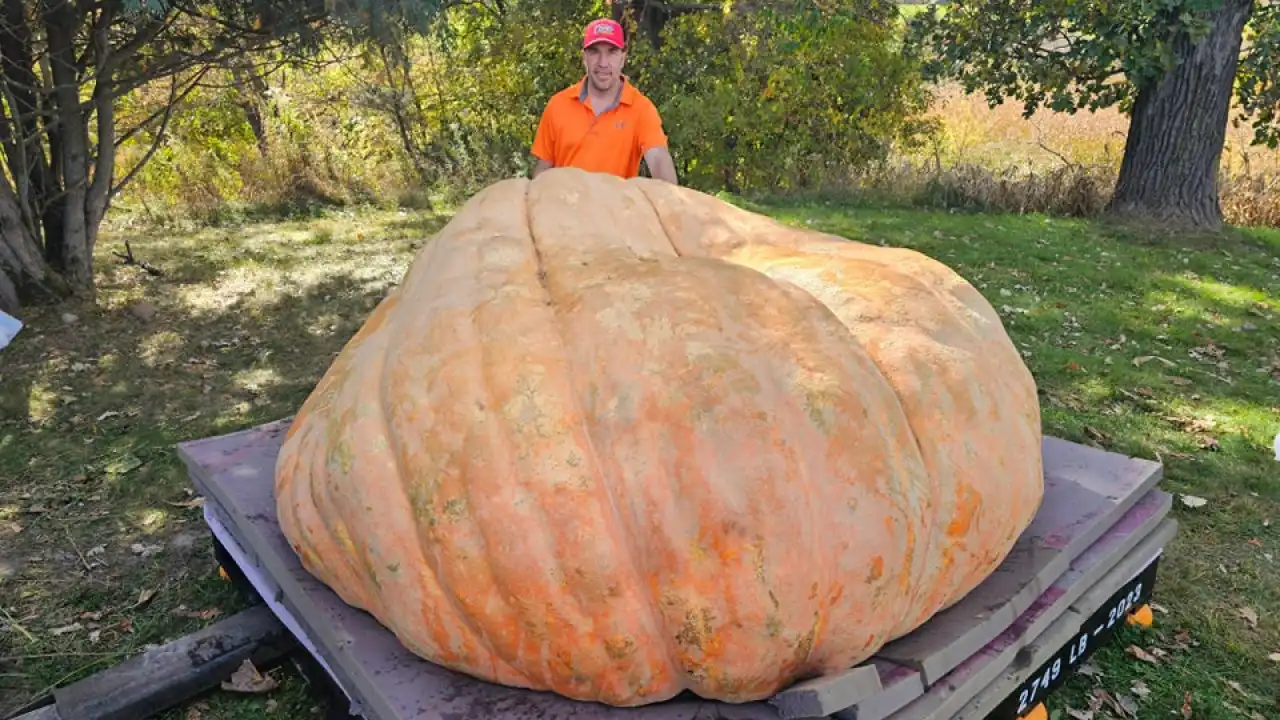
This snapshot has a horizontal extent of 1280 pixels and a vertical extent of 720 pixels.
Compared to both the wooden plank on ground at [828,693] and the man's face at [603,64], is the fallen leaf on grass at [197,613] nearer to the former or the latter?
the wooden plank on ground at [828,693]

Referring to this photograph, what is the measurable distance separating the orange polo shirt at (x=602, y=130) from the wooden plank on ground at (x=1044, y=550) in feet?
6.88

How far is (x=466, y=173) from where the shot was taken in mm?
11445

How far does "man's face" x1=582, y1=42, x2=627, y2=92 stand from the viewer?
12.5 ft

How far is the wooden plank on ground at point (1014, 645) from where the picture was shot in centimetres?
A: 187

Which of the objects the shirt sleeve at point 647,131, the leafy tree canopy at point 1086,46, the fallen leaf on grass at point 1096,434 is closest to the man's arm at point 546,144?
the shirt sleeve at point 647,131

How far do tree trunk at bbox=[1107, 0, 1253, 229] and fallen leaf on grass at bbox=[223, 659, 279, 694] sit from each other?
8498mm

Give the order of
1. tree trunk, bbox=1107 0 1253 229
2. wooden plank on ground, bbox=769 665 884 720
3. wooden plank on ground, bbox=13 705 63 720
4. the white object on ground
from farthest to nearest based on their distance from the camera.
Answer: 1. tree trunk, bbox=1107 0 1253 229
2. the white object on ground
3. wooden plank on ground, bbox=13 705 63 720
4. wooden plank on ground, bbox=769 665 884 720

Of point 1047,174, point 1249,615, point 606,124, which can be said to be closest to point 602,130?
point 606,124

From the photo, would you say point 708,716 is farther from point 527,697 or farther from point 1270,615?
point 1270,615

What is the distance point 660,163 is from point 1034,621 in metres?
2.47

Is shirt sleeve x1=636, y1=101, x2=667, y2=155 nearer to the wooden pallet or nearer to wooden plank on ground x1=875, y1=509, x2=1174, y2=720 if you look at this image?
the wooden pallet

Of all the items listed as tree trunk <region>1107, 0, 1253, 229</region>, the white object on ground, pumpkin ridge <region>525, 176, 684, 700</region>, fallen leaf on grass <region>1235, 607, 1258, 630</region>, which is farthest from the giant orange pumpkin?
tree trunk <region>1107, 0, 1253, 229</region>

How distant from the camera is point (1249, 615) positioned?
2.94m

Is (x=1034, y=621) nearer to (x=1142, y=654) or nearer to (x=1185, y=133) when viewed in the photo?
(x=1142, y=654)
